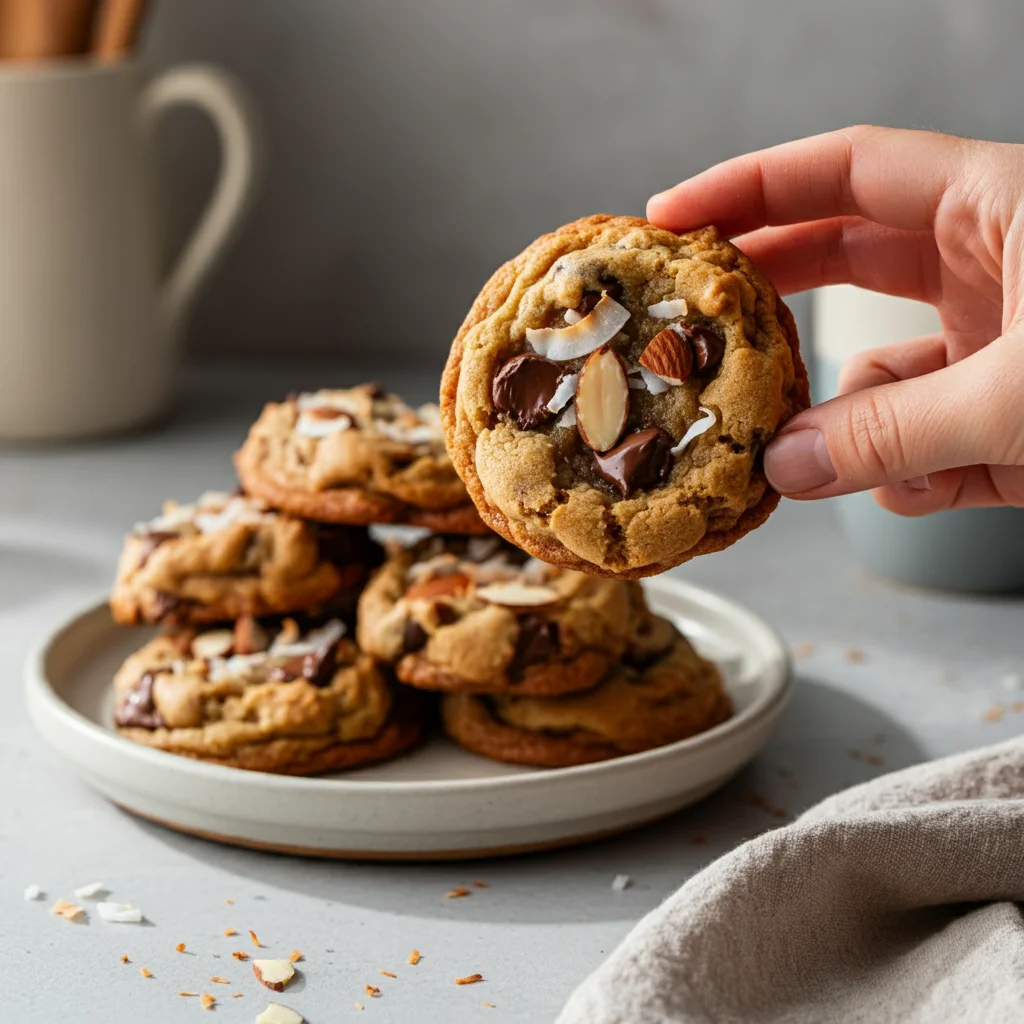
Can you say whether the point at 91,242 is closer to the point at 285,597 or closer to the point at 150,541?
the point at 150,541

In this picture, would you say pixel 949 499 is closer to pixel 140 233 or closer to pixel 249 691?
pixel 249 691

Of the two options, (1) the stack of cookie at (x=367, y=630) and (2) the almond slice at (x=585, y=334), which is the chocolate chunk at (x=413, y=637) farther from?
(2) the almond slice at (x=585, y=334)

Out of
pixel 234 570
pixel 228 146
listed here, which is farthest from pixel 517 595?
pixel 228 146

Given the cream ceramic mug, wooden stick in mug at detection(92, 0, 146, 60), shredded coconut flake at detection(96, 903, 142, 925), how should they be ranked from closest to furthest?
shredded coconut flake at detection(96, 903, 142, 925) → the cream ceramic mug → wooden stick in mug at detection(92, 0, 146, 60)

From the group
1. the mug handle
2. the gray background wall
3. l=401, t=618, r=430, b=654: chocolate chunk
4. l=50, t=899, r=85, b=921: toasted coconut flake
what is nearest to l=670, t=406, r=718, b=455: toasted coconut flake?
l=401, t=618, r=430, b=654: chocolate chunk

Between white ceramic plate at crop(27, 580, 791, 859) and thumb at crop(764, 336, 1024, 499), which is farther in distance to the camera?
white ceramic plate at crop(27, 580, 791, 859)

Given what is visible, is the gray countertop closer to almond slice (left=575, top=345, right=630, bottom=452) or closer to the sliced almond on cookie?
the sliced almond on cookie

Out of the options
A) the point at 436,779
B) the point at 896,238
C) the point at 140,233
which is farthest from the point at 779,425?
the point at 140,233
